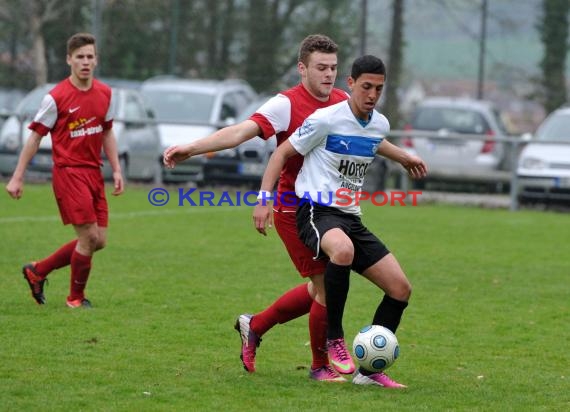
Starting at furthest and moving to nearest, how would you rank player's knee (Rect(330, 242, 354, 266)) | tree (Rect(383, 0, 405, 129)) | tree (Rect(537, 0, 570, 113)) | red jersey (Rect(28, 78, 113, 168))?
tree (Rect(383, 0, 405, 129)) → tree (Rect(537, 0, 570, 113)) → red jersey (Rect(28, 78, 113, 168)) → player's knee (Rect(330, 242, 354, 266))

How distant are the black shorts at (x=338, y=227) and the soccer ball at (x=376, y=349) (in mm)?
364

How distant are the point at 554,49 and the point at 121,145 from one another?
11088mm

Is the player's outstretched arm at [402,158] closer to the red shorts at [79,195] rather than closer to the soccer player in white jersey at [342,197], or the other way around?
the soccer player in white jersey at [342,197]

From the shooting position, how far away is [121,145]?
20.1 m

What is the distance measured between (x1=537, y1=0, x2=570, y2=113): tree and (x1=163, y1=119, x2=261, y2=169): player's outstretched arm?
67.2 ft

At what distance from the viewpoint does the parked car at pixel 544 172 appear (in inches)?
752

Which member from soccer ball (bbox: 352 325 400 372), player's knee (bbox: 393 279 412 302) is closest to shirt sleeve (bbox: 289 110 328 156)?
player's knee (bbox: 393 279 412 302)

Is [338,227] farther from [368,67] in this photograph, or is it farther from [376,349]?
[368,67]

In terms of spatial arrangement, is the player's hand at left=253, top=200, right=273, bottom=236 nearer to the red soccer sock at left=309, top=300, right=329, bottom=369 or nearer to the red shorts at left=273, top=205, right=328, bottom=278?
the red shorts at left=273, top=205, right=328, bottom=278

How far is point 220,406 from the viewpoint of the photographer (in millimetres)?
6164

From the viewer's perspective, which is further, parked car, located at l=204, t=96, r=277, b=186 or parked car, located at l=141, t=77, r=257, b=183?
parked car, located at l=141, t=77, r=257, b=183

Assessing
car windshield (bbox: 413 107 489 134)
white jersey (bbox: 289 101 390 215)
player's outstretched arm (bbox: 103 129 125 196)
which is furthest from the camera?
car windshield (bbox: 413 107 489 134)

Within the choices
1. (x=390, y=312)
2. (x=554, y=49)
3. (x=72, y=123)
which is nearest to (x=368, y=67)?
(x=390, y=312)

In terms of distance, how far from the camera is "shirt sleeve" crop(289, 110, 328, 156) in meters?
6.68
